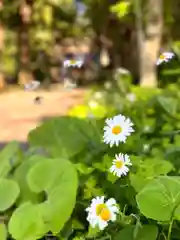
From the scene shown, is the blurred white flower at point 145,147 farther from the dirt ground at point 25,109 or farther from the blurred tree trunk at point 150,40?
the blurred tree trunk at point 150,40

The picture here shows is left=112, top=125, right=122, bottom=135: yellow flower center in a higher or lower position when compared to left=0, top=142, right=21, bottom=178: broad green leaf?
higher

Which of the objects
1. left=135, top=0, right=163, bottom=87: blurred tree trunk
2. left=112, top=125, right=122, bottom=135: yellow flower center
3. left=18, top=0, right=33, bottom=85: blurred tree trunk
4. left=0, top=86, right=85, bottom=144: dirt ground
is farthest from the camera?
left=18, top=0, right=33, bottom=85: blurred tree trunk

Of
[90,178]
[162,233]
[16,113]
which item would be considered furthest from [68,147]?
[16,113]

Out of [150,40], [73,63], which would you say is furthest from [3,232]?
[150,40]

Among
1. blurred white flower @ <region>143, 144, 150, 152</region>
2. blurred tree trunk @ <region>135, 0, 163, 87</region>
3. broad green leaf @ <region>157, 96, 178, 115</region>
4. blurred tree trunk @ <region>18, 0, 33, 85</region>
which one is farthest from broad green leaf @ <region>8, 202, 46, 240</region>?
blurred tree trunk @ <region>18, 0, 33, 85</region>

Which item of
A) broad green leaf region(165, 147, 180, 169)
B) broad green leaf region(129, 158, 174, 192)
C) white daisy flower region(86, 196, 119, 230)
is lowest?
broad green leaf region(165, 147, 180, 169)

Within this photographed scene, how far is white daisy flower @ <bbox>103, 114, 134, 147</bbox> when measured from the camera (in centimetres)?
133

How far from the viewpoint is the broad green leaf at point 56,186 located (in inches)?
48.8

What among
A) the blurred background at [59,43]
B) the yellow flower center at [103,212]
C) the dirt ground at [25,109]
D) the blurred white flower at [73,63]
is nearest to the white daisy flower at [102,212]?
the yellow flower center at [103,212]

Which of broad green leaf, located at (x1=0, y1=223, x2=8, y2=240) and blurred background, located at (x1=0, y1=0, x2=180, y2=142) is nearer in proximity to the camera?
broad green leaf, located at (x1=0, y1=223, x2=8, y2=240)

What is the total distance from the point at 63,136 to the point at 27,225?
37 cm

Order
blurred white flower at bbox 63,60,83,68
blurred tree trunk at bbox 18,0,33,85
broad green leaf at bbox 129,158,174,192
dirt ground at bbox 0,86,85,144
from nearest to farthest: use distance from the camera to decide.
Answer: broad green leaf at bbox 129,158,174,192 < blurred white flower at bbox 63,60,83,68 < dirt ground at bbox 0,86,85,144 < blurred tree trunk at bbox 18,0,33,85

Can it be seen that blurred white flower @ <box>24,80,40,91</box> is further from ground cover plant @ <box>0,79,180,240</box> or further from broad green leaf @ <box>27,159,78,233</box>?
broad green leaf @ <box>27,159,78,233</box>

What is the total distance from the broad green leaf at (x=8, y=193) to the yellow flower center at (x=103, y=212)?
231mm
